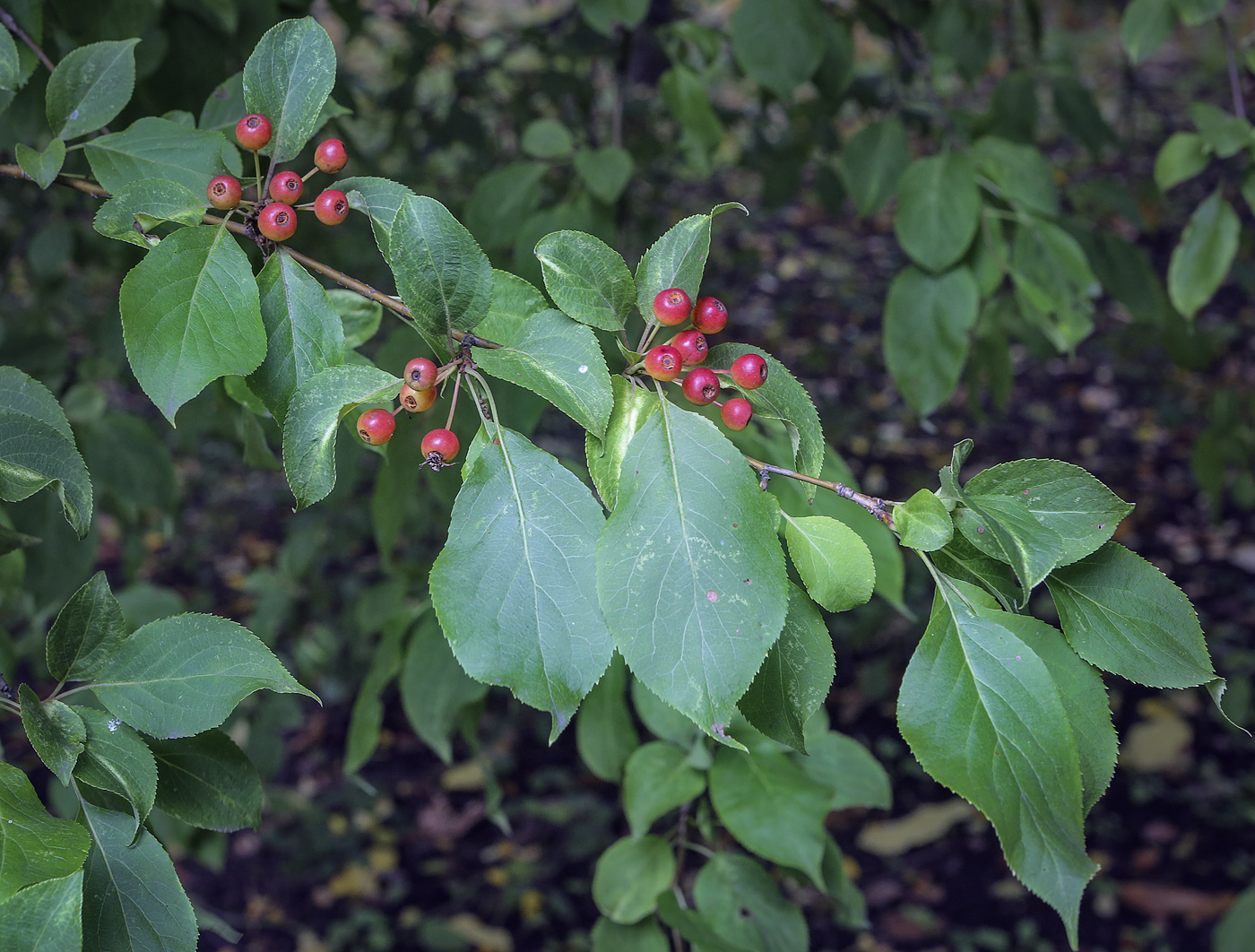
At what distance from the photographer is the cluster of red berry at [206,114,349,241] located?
2.93ft

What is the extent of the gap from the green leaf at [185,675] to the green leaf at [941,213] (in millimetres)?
1442

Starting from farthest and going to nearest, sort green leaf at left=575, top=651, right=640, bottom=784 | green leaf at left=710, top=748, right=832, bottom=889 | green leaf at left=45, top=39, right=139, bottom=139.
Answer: green leaf at left=575, top=651, right=640, bottom=784
green leaf at left=710, top=748, right=832, bottom=889
green leaf at left=45, top=39, right=139, bottom=139

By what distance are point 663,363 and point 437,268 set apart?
211mm

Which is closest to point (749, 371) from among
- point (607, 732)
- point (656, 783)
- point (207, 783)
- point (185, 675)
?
point (185, 675)

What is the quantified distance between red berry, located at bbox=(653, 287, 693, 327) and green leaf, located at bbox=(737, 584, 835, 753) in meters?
0.26

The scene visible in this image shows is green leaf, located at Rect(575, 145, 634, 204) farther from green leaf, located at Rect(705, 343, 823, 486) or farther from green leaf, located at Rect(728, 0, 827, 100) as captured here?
green leaf, located at Rect(705, 343, 823, 486)

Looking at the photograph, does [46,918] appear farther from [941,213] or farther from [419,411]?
[941,213]

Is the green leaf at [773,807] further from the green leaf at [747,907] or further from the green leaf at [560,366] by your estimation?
the green leaf at [560,366]

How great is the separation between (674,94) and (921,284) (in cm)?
74

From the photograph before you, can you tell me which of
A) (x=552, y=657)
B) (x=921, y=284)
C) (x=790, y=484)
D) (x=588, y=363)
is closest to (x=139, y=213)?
(x=588, y=363)

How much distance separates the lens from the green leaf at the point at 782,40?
2.00m

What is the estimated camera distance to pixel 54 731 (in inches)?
33.9

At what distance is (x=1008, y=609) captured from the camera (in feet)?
2.81

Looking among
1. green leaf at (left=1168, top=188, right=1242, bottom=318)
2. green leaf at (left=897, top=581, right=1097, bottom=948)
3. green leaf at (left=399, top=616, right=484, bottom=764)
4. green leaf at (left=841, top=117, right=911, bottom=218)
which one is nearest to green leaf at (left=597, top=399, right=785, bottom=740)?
green leaf at (left=897, top=581, right=1097, bottom=948)
